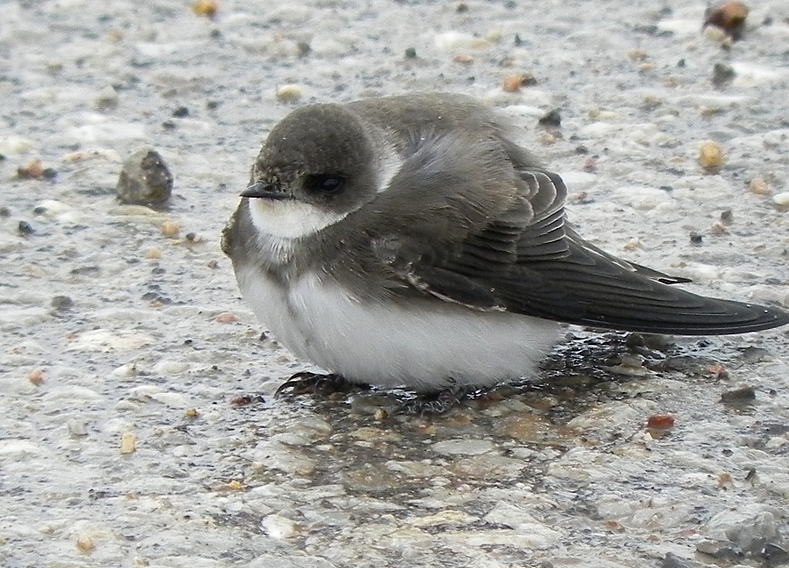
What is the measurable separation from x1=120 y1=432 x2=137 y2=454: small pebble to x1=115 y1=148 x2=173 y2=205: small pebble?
2007mm

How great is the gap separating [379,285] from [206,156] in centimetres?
245

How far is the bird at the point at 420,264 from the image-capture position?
4555 millimetres

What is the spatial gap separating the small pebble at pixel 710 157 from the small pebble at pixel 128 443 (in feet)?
10.1

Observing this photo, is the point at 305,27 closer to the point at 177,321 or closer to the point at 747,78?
the point at 747,78

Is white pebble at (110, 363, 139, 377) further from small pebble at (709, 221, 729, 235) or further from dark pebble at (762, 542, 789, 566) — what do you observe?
small pebble at (709, 221, 729, 235)

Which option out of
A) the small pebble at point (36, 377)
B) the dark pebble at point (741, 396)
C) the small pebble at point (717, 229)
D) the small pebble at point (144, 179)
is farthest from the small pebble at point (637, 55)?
the small pebble at point (36, 377)

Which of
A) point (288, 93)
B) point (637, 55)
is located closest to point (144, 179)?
point (288, 93)

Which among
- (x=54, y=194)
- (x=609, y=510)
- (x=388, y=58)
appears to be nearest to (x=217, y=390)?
(x=609, y=510)

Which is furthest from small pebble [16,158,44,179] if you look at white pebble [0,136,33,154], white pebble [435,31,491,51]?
white pebble [435,31,491,51]

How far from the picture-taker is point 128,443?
440 cm

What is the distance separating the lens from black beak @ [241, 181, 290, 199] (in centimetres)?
462

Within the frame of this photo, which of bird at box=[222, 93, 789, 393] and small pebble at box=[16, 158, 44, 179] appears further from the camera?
small pebble at box=[16, 158, 44, 179]

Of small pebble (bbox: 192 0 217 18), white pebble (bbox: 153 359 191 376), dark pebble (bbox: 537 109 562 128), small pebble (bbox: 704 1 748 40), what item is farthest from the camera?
small pebble (bbox: 192 0 217 18)

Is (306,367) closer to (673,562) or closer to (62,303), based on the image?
(62,303)
